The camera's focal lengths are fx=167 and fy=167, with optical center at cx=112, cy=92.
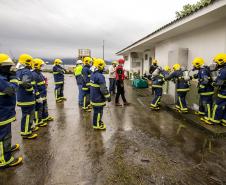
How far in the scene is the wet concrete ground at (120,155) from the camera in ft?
9.03

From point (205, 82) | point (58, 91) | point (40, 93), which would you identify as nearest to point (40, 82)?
point (40, 93)

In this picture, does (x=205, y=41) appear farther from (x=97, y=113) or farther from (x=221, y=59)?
(x=97, y=113)

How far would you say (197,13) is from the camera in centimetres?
504

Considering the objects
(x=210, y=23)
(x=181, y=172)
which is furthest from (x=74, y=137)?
(x=210, y=23)

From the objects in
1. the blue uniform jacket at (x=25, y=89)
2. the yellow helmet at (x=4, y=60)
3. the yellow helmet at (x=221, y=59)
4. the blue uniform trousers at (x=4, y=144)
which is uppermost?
the yellow helmet at (x=221, y=59)

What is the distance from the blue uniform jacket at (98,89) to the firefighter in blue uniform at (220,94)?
9.93 feet

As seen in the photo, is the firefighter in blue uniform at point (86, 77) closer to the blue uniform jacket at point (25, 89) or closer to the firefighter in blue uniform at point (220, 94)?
the blue uniform jacket at point (25, 89)

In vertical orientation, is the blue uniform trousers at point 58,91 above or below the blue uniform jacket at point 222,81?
below

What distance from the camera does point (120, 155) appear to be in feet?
11.4

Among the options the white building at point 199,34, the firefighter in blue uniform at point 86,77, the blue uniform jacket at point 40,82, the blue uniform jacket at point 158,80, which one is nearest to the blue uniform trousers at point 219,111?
the white building at point 199,34

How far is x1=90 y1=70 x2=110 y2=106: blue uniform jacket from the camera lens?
4.46 meters

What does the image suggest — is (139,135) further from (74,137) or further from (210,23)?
(210,23)

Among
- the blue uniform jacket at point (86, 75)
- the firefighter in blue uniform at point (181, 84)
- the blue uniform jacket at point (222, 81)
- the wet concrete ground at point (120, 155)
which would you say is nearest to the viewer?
the wet concrete ground at point (120, 155)

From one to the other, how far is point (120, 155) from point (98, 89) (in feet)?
6.14
